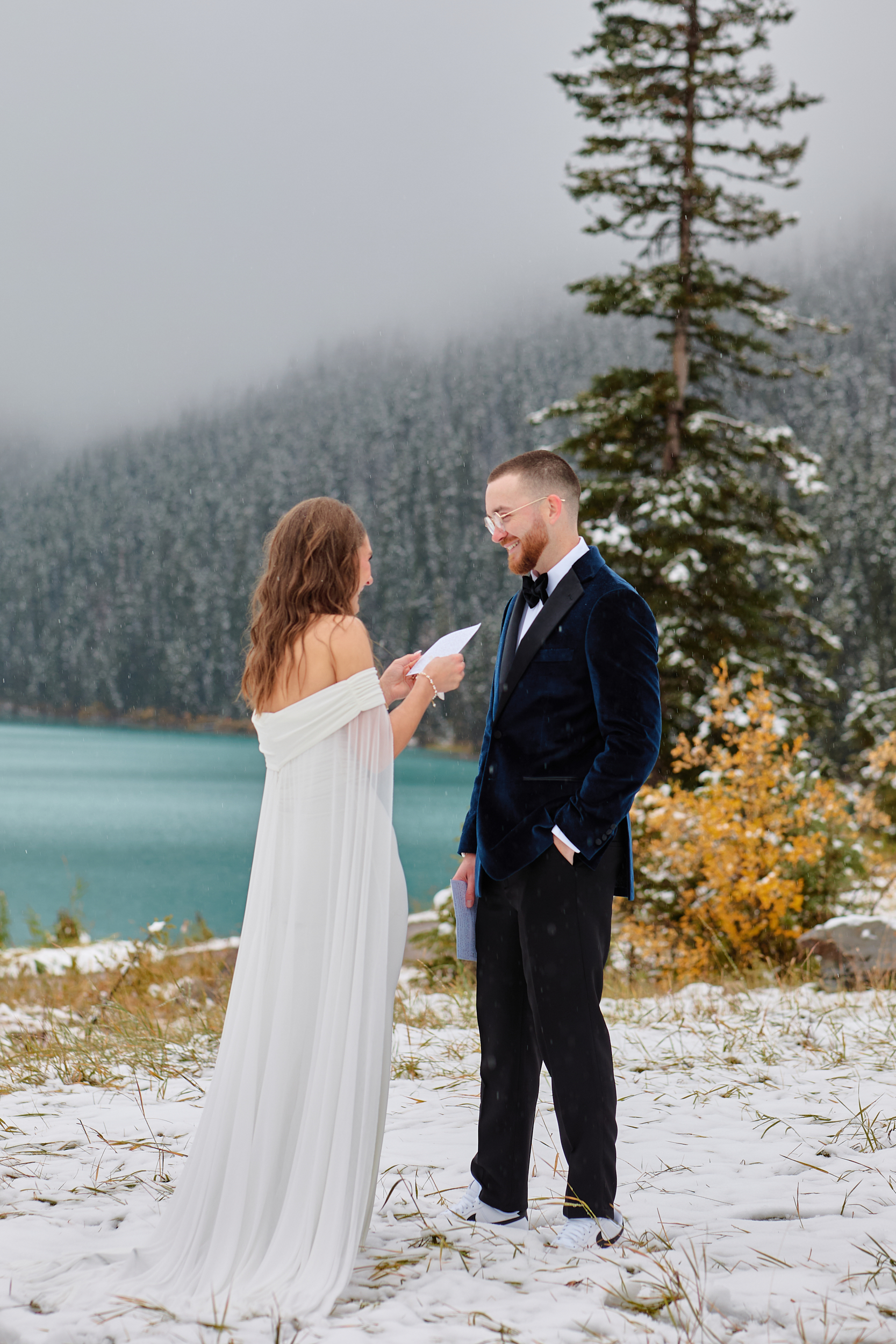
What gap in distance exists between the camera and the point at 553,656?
2492 mm

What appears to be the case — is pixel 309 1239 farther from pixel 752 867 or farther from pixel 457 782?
pixel 457 782

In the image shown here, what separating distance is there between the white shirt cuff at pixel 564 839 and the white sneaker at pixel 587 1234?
0.90 metres

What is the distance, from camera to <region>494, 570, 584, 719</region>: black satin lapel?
2.52m

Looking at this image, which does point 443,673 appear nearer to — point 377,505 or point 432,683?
→ point 432,683

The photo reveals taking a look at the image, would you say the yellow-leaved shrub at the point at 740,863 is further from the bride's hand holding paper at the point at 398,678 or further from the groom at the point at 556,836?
the bride's hand holding paper at the point at 398,678

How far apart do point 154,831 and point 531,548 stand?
35.4 m

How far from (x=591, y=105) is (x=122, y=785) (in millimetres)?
40188

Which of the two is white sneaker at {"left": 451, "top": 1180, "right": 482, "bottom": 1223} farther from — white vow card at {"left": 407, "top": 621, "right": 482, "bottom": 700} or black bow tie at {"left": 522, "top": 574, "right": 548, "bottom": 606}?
black bow tie at {"left": 522, "top": 574, "right": 548, "bottom": 606}

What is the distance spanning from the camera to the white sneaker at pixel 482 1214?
2580 millimetres

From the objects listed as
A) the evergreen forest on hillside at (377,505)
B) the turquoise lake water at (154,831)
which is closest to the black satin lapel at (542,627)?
the turquoise lake water at (154,831)

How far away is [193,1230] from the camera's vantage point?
2.27m

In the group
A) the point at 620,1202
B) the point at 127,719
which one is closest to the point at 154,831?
the point at 620,1202

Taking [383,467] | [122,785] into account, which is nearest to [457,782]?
[122,785]

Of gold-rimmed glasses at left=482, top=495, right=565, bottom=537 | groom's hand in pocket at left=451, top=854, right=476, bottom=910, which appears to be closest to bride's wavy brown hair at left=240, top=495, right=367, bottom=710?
gold-rimmed glasses at left=482, top=495, right=565, bottom=537
